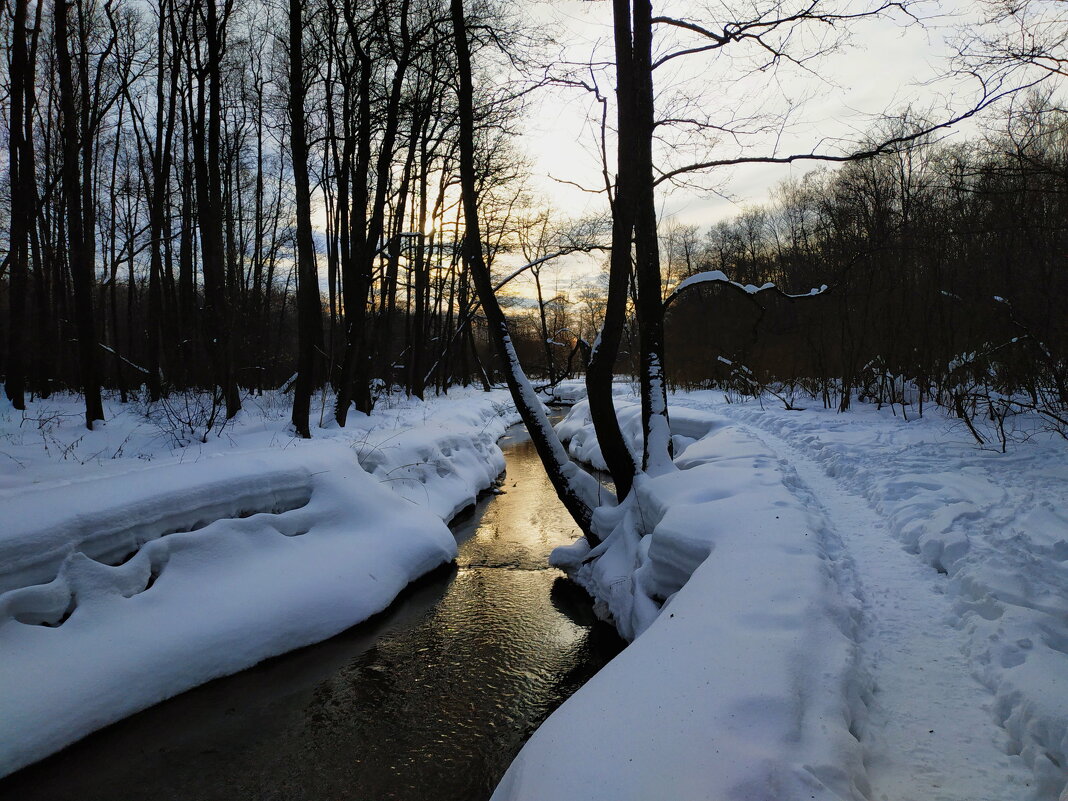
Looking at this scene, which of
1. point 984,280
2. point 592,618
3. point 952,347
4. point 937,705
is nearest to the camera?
point 937,705

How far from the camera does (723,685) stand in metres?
2.44

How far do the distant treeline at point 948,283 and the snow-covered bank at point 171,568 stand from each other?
485 cm

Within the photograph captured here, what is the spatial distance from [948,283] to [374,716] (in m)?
11.4

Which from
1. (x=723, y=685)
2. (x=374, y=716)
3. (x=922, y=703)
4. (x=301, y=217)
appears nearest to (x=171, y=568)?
(x=374, y=716)

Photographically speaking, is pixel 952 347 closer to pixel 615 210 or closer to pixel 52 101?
pixel 615 210

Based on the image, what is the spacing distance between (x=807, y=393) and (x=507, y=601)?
1234 centimetres

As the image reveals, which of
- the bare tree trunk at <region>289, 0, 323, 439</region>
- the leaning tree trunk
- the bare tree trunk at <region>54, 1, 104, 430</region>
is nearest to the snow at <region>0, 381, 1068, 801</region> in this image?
the leaning tree trunk

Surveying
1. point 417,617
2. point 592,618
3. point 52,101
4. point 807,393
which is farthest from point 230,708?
point 52,101

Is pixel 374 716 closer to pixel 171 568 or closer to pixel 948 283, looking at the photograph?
pixel 171 568

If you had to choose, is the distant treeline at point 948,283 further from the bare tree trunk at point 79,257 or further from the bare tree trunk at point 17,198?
the bare tree trunk at point 17,198

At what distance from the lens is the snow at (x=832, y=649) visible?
2.05 metres

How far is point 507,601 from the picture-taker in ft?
18.0

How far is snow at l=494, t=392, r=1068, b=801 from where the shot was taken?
2053 millimetres

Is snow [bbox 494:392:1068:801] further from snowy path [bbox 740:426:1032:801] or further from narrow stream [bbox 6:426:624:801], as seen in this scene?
narrow stream [bbox 6:426:624:801]
